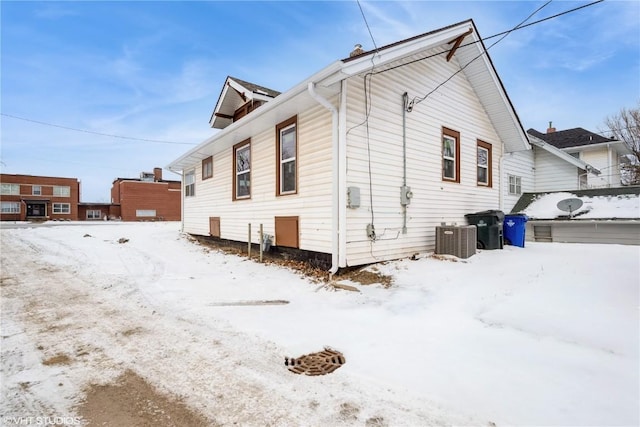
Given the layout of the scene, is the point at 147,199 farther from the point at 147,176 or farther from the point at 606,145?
the point at 606,145

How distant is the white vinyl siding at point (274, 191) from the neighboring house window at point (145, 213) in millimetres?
40753

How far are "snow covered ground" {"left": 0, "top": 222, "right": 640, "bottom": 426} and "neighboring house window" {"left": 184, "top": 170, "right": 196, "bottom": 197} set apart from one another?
767 centimetres

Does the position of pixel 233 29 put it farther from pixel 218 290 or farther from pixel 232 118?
pixel 218 290

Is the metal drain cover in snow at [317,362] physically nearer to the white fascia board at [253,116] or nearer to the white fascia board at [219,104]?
the white fascia board at [253,116]

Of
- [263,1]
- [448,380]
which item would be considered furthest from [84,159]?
[448,380]

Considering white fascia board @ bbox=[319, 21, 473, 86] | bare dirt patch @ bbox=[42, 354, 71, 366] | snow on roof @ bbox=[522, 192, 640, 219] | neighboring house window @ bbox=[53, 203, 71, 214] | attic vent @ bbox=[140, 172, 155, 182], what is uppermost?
attic vent @ bbox=[140, 172, 155, 182]

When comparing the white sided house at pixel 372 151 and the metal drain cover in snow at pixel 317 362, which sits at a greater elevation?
the white sided house at pixel 372 151

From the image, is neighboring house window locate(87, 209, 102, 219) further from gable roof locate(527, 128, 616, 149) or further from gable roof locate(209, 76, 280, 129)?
gable roof locate(527, 128, 616, 149)

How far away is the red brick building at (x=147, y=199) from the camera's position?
45750 mm

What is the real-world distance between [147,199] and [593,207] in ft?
168

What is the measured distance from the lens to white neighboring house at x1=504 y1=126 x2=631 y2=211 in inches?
551

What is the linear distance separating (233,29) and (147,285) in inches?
419

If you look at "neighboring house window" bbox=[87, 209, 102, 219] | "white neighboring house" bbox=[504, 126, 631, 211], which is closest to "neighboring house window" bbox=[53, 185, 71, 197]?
"neighboring house window" bbox=[87, 209, 102, 219]

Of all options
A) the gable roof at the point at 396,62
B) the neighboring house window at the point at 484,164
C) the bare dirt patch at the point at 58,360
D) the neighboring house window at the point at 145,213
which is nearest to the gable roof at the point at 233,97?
the gable roof at the point at 396,62
